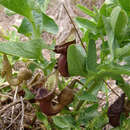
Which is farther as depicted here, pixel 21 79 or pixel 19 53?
pixel 21 79

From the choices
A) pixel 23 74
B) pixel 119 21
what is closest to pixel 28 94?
pixel 23 74

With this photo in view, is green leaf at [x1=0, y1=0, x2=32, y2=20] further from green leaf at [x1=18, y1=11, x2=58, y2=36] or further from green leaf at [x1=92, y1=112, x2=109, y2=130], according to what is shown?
green leaf at [x1=92, y1=112, x2=109, y2=130]

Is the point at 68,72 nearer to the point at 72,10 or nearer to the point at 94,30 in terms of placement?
the point at 94,30

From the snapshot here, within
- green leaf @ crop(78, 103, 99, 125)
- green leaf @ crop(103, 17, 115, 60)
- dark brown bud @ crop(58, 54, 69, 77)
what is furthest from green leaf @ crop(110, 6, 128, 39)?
green leaf @ crop(78, 103, 99, 125)

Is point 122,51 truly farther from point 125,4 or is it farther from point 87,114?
point 87,114

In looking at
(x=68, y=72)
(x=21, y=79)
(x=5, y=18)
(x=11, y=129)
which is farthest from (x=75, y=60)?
(x=5, y=18)
